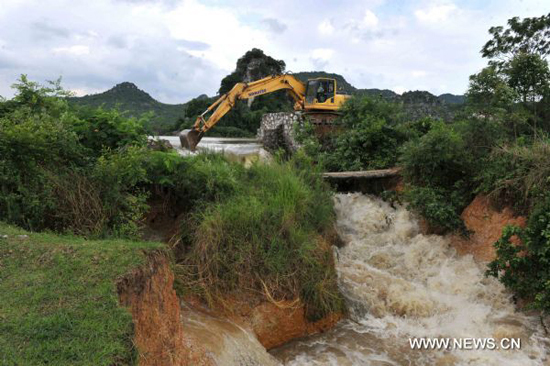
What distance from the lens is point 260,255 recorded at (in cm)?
596

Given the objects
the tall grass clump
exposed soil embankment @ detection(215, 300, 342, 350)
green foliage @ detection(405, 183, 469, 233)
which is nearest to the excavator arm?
green foliage @ detection(405, 183, 469, 233)

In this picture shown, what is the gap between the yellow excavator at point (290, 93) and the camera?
49.3 feet

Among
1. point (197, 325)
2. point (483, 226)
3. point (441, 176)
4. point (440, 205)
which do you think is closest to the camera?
point (197, 325)

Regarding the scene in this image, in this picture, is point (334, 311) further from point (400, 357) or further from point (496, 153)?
point (496, 153)

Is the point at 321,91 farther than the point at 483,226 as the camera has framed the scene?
Yes

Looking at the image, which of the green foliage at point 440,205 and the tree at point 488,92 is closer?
the green foliage at point 440,205

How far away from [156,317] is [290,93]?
15506 millimetres

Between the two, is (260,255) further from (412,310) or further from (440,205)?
(440,205)

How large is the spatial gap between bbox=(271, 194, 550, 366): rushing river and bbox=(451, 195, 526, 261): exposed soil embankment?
0.23 metres

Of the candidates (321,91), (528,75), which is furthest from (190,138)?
(528,75)

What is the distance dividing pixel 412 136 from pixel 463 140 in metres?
3.87

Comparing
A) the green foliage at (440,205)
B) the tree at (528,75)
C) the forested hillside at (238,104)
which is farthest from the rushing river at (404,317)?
the forested hillside at (238,104)

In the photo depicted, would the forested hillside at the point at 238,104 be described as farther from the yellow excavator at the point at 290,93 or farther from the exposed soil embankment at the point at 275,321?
the exposed soil embankment at the point at 275,321

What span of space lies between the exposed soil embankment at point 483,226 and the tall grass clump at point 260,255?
9.74 feet
